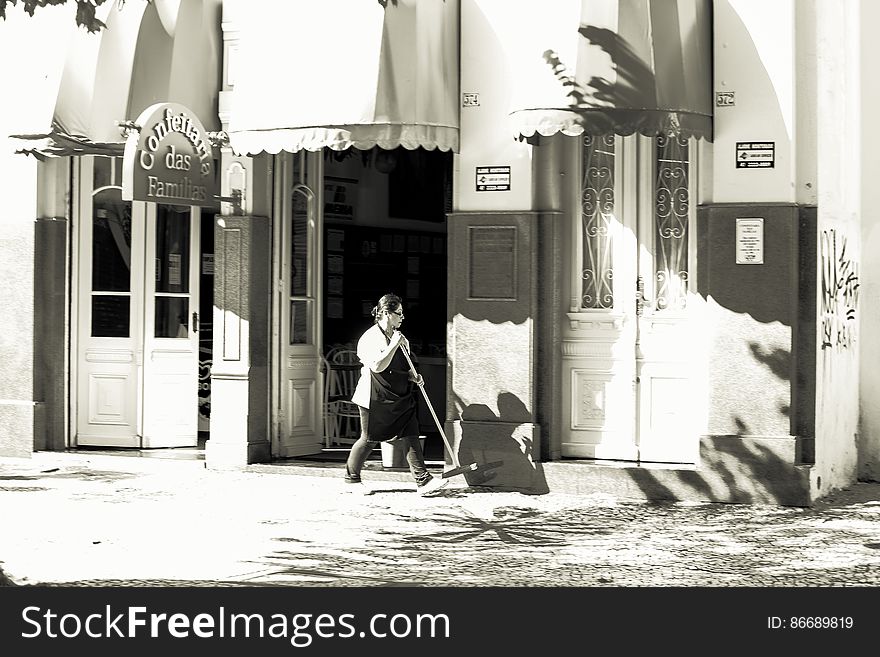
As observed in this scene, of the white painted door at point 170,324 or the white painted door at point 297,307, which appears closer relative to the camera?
the white painted door at point 297,307

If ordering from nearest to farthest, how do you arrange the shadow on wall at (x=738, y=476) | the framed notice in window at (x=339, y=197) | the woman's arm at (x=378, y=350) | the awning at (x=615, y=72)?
the awning at (x=615, y=72), the shadow on wall at (x=738, y=476), the woman's arm at (x=378, y=350), the framed notice in window at (x=339, y=197)

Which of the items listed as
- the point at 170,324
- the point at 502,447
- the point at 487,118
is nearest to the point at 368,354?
the point at 502,447

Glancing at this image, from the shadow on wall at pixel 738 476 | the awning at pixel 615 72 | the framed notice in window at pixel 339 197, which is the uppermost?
the awning at pixel 615 72

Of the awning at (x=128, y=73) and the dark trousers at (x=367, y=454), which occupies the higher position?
the awning at (x=128, y=73)

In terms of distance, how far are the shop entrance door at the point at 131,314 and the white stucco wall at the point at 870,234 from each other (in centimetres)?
643

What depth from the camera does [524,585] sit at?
26.5ft

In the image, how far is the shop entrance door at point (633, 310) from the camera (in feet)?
38.1

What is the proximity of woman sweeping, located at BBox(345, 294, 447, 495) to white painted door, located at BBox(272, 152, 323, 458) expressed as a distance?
157 cm

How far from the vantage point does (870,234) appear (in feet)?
41.2

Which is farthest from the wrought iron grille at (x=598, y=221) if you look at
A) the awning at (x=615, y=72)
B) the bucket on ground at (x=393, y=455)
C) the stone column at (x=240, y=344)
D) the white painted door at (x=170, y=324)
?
the white painted door at (x=170, y=324)

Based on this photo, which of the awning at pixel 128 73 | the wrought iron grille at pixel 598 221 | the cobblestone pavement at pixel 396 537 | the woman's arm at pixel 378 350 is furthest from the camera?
the awning at pixel 128 73

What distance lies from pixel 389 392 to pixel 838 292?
391cm

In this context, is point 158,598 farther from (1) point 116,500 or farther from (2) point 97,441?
(2) point 97,441

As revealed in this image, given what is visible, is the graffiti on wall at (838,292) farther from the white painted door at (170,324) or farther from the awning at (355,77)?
the white painted door at (170,324)
